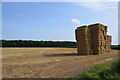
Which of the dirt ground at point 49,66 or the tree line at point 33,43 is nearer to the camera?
the dirt ground at point 49,66

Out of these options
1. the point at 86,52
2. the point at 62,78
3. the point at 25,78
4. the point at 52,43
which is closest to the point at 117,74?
the point at 62,78

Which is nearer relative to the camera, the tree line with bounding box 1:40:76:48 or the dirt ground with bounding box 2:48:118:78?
the dirt ground with bounding box 2:48:118:78

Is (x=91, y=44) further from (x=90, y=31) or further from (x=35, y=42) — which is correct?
(x=35, y=42)

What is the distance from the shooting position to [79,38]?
69.2 ft

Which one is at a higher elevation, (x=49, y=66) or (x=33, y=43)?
(x=33, y=43)

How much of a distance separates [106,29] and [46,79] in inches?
650

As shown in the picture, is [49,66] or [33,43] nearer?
[49,66]

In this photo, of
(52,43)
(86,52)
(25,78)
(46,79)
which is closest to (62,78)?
(46,79)

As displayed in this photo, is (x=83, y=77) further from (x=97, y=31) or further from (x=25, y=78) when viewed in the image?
(x=97, y=31)

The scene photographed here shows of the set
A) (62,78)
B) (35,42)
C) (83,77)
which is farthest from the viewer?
(35,42)

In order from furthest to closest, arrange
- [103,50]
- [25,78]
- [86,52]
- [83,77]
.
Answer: [103,50] < [86,52] < [25,78] < [83,77]

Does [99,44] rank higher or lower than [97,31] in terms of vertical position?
lower

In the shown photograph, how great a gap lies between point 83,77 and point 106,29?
16.6m

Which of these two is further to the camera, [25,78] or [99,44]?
[99,44]
